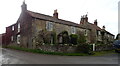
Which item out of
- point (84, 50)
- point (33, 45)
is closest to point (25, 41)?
point (33, 45)

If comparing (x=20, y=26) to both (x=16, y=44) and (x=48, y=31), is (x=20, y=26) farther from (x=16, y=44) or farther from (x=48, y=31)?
(x=48, y=31)

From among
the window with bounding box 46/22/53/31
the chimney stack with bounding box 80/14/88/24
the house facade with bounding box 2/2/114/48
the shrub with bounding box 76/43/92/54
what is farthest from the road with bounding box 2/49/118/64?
the chimney stack with bounding box 80/14/88/24

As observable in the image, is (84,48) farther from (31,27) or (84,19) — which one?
(84,19)

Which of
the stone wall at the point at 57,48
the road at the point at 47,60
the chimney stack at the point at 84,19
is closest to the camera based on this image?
the road at the point at 47,60

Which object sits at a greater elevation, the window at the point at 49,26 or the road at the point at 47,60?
the window at the point at 49,26

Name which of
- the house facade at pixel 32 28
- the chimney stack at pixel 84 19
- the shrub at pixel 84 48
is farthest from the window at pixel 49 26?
the chimney stack at pixel 84 19

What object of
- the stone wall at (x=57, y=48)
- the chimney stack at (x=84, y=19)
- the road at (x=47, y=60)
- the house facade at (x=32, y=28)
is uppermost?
the chimney stack at (x=84, y=19)

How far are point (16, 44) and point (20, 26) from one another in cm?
→ 453

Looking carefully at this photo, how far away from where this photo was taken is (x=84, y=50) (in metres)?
24.0

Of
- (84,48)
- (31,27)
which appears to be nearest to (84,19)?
(84,48)

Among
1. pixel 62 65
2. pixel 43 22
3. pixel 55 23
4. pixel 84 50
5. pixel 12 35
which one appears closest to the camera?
pixel 62 65

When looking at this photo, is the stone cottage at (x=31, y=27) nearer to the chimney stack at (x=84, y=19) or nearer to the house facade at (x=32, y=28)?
the house facade at (x=32, y=28)

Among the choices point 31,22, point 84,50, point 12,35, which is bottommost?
point 84,50

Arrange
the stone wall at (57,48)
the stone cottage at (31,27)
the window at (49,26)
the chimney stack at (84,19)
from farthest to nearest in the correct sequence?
the chimney stack at (84,19) < the window at (49,26) < the stone cottage at (31,27) < the stone wall at (57,48)
